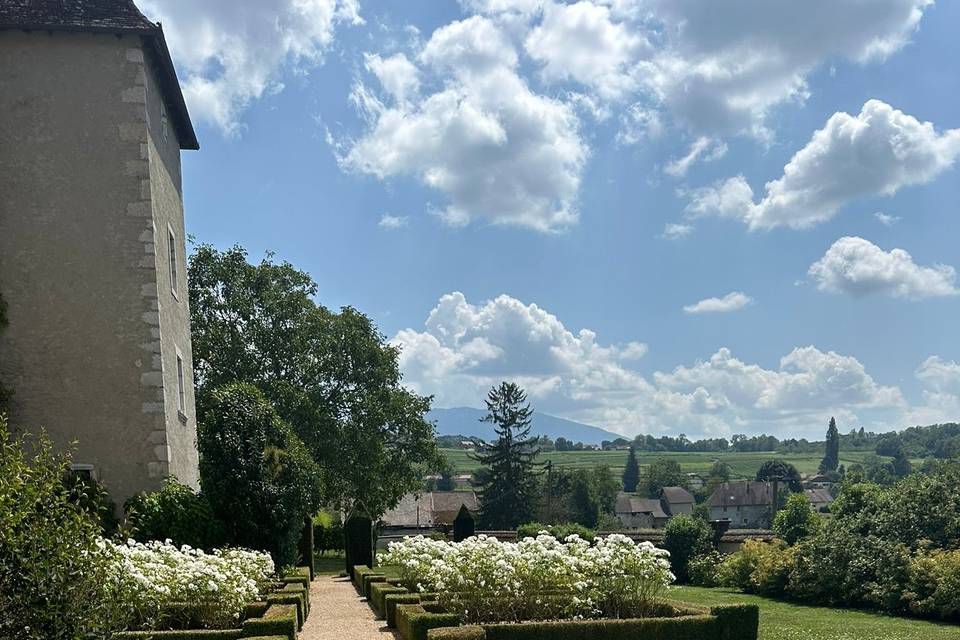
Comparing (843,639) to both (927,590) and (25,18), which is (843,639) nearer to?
(927,590)

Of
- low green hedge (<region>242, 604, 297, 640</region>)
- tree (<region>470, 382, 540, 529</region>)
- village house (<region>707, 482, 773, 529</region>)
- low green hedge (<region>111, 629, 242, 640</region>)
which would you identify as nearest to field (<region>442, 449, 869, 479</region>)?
village house (<region>707, 482, 773, 529</region>)

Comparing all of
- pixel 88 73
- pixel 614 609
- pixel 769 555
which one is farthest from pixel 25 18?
pixel 769 555

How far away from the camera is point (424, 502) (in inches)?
2758

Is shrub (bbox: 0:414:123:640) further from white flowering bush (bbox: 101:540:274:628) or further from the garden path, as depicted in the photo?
the garden path

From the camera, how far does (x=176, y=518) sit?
47.4 feet

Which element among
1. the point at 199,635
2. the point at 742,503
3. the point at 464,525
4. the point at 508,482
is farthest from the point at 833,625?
the point at 742,503

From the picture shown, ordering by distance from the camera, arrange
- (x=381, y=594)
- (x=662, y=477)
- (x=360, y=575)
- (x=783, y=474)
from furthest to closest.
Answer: (x=662, y=477)
(x=783, y=474)
(x=360, y=575)
(x=381, y=594)

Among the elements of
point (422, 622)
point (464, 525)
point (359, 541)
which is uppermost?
point (422, 622)

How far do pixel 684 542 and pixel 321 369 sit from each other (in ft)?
48.7

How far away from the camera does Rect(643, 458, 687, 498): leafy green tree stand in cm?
12694

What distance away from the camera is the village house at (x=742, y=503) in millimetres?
103375

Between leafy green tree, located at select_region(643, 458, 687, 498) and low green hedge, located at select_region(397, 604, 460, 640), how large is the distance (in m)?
119

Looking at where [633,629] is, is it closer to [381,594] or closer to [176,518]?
[381,594]

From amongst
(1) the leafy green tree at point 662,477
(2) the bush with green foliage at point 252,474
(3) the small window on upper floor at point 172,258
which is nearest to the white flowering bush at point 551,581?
(2) the bush with green foliage at point 252,474
